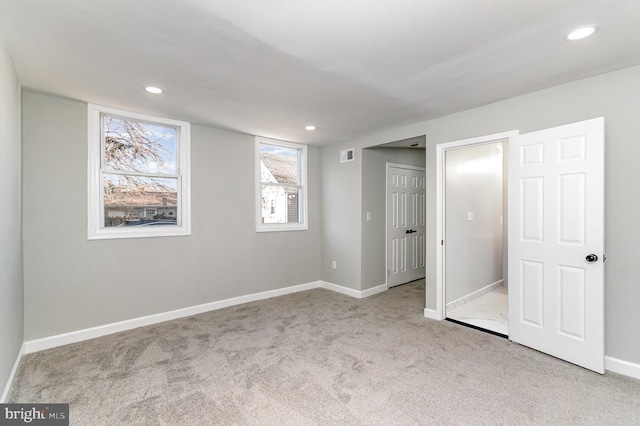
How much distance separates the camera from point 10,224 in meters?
2.27

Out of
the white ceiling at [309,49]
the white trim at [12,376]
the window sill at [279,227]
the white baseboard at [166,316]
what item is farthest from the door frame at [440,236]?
the white trim at [12,376]

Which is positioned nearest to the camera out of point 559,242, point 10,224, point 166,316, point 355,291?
point 10,224

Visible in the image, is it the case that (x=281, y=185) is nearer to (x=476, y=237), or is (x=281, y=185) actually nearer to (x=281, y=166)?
(x=281, y=166)

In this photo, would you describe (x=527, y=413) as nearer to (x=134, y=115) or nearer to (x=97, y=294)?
(x=97, y=294)

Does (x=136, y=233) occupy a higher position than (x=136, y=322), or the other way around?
(x=136, y=233)

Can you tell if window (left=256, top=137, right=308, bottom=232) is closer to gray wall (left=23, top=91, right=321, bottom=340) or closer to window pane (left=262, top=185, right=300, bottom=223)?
window pane (left=262, top=185, right=300, bottom=223)

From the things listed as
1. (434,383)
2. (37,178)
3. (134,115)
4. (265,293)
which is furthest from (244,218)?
(434,383)

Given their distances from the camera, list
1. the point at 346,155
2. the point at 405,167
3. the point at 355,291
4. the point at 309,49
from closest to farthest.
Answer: the point at 309,49, the point at 355,291, the point at 346,155, the point at 405,167

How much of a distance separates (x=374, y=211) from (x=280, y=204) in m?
1.50

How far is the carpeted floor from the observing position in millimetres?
1931

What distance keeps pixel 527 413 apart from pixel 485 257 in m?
2.97

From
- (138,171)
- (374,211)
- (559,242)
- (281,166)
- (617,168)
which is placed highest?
(281,166)

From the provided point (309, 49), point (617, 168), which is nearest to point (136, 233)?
point (309, 49)

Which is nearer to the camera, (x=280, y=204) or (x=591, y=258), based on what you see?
(x=591, y=258)
